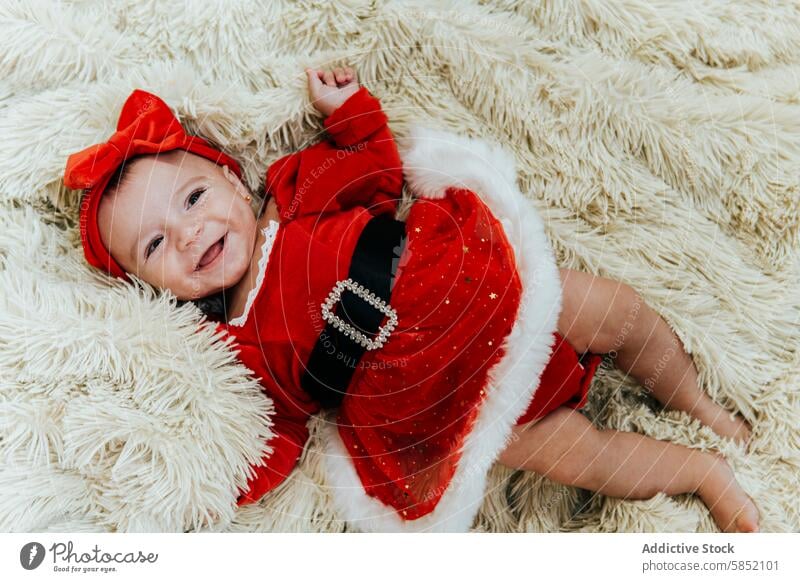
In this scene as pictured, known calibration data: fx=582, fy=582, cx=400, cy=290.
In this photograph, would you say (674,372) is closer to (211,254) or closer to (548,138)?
(548,138)

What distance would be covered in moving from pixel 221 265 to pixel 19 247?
0.57 feet

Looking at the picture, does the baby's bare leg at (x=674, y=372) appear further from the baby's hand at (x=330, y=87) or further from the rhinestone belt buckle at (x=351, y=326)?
the baby's hand at (x=330, y=87)

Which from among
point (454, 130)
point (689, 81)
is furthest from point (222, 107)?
point (689, 81)

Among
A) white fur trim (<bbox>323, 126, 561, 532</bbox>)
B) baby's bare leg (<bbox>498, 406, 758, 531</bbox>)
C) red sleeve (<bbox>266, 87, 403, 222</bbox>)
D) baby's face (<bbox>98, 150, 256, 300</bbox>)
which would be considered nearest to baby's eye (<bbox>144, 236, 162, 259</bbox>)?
baby's face (<bbox>98, 150, 256, 300</bbox>)

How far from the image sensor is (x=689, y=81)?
21.0 inches

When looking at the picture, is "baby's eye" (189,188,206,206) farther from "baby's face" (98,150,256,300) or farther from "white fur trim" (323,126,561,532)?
"white fur trim" (323,126,561,532)

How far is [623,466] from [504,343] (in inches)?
5.9

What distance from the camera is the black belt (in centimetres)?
47

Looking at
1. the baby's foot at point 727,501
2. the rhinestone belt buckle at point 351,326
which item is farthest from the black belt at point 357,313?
the baby's foot at point 727,501

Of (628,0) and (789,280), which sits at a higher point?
(628,0)

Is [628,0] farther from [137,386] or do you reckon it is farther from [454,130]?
[137,386]

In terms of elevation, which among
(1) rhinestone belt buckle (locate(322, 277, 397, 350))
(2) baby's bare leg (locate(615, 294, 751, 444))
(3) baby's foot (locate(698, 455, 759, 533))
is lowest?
(3) baby's foot (locate(698, 455, 759, 533))
